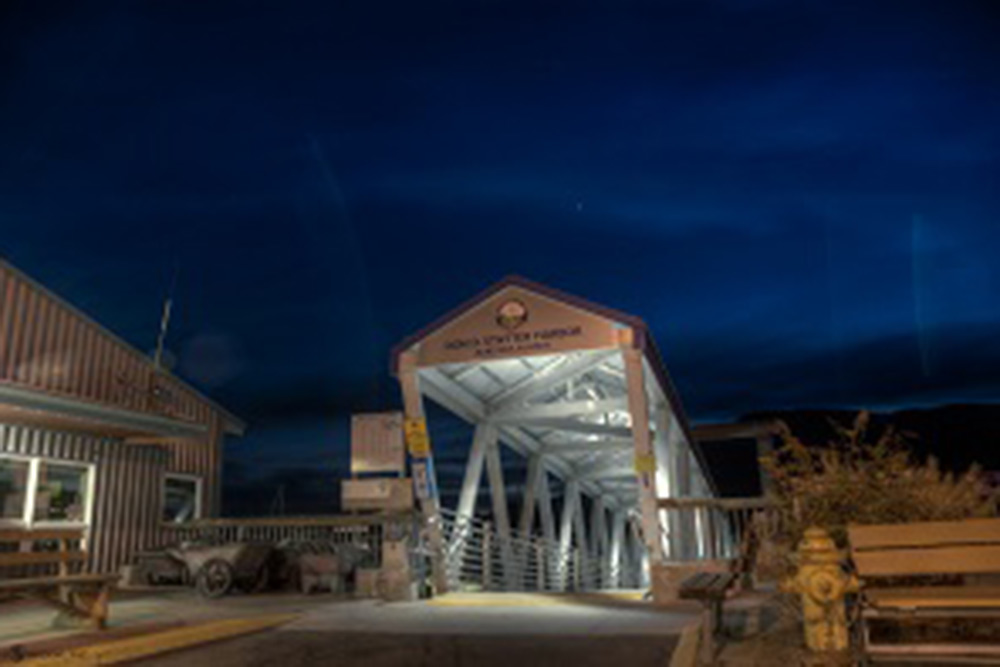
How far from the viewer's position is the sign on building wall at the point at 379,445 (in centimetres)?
1255

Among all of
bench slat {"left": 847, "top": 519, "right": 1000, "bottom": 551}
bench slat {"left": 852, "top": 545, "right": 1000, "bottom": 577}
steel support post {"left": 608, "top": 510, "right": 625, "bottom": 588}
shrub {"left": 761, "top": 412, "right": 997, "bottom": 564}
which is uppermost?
shrub {"left": 761, "top": 412, "right": 997, "bottom": 564}

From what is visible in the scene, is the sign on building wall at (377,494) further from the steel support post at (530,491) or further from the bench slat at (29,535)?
the steel support post at (530,491)

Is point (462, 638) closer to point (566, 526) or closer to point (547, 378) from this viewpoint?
point (547, 378)

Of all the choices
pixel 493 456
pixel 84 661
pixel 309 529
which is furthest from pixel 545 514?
pixel 84 661

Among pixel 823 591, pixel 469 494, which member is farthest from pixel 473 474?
pixel 823 591

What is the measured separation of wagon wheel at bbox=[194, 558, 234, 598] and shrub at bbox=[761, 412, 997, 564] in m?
8.46

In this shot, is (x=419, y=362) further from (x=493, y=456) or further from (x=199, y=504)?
(x=199, y=504)

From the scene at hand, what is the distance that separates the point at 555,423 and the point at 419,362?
3.94 m

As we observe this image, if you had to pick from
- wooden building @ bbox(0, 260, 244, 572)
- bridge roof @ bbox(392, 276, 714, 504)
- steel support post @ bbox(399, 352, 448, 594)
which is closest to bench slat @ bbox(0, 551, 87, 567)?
wooden building @ bbox(0, 260, 244, 572)

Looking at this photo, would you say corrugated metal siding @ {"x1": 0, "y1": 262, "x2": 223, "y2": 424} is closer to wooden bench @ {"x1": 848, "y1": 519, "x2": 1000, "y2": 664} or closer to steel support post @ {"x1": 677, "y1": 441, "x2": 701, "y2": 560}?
steel support post @ {"x1": 677, "y1": 441, "x2": 701, "y2": 560}

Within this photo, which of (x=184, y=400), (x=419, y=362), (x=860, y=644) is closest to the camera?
(x=860, y=644)

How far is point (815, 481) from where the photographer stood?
6672 mm

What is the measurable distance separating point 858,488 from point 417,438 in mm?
7792

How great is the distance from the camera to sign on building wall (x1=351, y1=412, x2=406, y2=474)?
41.2 ft
